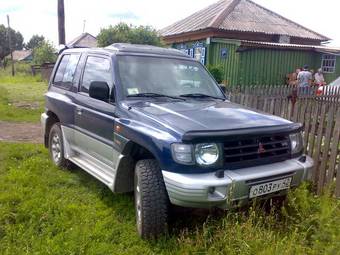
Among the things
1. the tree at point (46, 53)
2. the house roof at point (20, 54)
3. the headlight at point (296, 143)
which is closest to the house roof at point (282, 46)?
the headlight at point (296, 143)

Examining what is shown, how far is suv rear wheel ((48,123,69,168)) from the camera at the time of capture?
550 cm

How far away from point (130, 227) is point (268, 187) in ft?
5.00

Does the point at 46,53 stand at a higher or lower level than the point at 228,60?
lower

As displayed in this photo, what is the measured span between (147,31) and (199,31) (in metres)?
3.48

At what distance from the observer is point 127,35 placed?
19266 mm

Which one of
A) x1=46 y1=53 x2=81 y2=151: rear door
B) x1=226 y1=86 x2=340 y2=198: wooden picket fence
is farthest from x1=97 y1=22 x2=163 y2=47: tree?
x1=226 y1=86 x2=340 y2=198: wooden picket fence

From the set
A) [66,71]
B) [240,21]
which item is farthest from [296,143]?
[240,21]

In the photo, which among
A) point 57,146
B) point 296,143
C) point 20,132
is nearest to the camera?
point 296,143

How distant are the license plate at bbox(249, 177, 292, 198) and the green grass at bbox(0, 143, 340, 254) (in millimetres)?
234

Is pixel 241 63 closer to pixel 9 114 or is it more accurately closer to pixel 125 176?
pixel 9 114

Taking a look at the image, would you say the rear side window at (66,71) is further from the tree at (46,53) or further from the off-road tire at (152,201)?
the tree at (46,53)

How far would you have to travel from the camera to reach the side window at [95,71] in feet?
14.5

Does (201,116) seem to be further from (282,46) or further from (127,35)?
(282,46)

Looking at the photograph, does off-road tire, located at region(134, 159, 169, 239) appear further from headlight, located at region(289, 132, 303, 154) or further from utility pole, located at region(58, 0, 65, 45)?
utility pole, located at region(58, 0, 65, 45)
